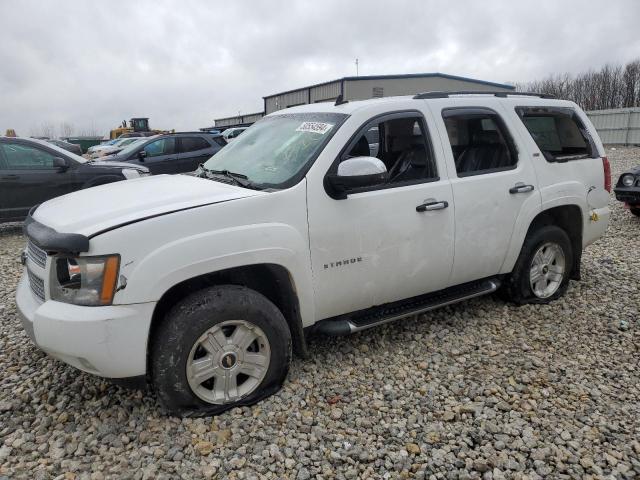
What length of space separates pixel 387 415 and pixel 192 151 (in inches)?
404

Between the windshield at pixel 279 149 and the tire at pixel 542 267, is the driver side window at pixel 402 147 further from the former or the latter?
the tire at pixel 542 267

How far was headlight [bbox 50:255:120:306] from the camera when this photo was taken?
260 centimetres

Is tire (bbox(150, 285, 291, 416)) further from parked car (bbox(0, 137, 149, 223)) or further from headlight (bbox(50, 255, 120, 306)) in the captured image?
parked car (bbox(0, 137, 149, 223))

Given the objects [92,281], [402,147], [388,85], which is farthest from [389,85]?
[92,281]

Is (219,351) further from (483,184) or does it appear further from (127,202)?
(483,184)

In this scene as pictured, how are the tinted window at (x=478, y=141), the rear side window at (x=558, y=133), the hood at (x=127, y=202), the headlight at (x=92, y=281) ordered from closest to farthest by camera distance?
the headlight at (x=92, y=281) → the hood at (x=127, y=202) → the tinted window at (x=478, y=141) → the rear side window at (x=558, y=133)

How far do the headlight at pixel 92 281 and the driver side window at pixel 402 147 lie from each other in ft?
5.71

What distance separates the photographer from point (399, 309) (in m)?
3.68

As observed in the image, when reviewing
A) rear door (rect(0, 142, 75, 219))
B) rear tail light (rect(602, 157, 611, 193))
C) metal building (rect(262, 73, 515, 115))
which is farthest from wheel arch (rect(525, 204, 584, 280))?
metal building (rect(262, 73, 515, 115))

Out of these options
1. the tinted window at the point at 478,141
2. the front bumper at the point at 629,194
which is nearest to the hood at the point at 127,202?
the tinted window at the point at 478,141

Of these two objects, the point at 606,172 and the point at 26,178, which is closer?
the point at 606,172

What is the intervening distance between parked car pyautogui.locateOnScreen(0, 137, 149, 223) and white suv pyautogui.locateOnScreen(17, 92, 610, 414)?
545cm

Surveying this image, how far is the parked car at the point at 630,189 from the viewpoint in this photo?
7.78 meters

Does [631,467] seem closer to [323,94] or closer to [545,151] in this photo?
[545,151]
